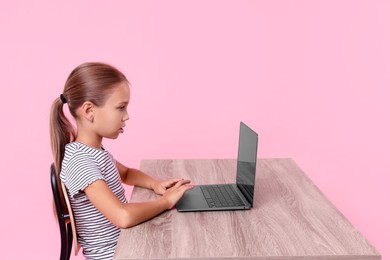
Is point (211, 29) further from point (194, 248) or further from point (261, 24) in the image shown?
point (194, 248)

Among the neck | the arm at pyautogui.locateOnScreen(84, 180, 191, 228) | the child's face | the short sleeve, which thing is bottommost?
the arm at pyautogui.locateOnScreen(84, 180, 191, 228)

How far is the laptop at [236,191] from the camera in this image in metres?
1.57

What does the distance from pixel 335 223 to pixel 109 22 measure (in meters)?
1.66

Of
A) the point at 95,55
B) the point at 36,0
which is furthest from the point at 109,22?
the point at 36,0

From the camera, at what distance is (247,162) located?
1.69 m

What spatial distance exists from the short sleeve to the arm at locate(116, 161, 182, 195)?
0.86ft

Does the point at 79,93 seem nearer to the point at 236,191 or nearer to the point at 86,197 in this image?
the point at 86,197

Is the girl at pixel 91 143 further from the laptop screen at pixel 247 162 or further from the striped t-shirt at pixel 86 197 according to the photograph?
the laptop screen at pixel 247 162

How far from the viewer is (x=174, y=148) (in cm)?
276

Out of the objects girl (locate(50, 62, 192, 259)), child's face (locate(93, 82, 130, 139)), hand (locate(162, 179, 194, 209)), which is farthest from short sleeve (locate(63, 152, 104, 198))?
hand (locate(162, 179, 194, 209))

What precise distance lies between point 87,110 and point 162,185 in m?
0.37

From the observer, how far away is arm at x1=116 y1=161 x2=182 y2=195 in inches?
70.1

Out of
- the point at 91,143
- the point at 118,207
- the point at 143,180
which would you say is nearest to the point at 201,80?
the point at 143,180

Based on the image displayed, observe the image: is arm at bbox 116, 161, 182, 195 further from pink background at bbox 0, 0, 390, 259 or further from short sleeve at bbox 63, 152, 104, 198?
pink background at bbox 0, 0, 390, 259
